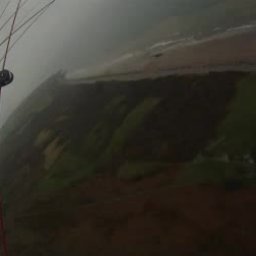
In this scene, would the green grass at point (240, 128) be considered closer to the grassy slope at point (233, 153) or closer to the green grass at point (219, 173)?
the grassy slope at point (233, 153)

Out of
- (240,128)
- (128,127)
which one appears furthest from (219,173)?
(128,127)

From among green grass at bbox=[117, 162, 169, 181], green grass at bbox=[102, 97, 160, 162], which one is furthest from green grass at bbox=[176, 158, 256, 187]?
green grass at bbox=[102, 97, 160, 162]

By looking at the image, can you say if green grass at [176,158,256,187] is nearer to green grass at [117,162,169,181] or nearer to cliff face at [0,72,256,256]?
cliff face at [0,72,256,256]

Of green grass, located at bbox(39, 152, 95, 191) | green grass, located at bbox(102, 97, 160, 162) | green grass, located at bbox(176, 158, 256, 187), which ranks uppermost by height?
green grass, located at bbox(102, 97, 160, 162)

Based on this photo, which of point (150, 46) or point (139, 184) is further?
point (150, 46)

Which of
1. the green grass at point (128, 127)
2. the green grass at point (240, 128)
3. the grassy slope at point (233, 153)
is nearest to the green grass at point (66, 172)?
the green grass at point (128, 127)

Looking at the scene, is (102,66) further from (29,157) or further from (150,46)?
(29,157)

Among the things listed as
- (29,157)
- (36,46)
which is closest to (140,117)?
(29,157)

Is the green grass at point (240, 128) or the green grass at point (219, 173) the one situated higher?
the green grass at point (240, 128)

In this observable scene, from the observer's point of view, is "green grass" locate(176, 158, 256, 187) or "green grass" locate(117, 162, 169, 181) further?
"green grass" locate(117, 162, 169, 181)
